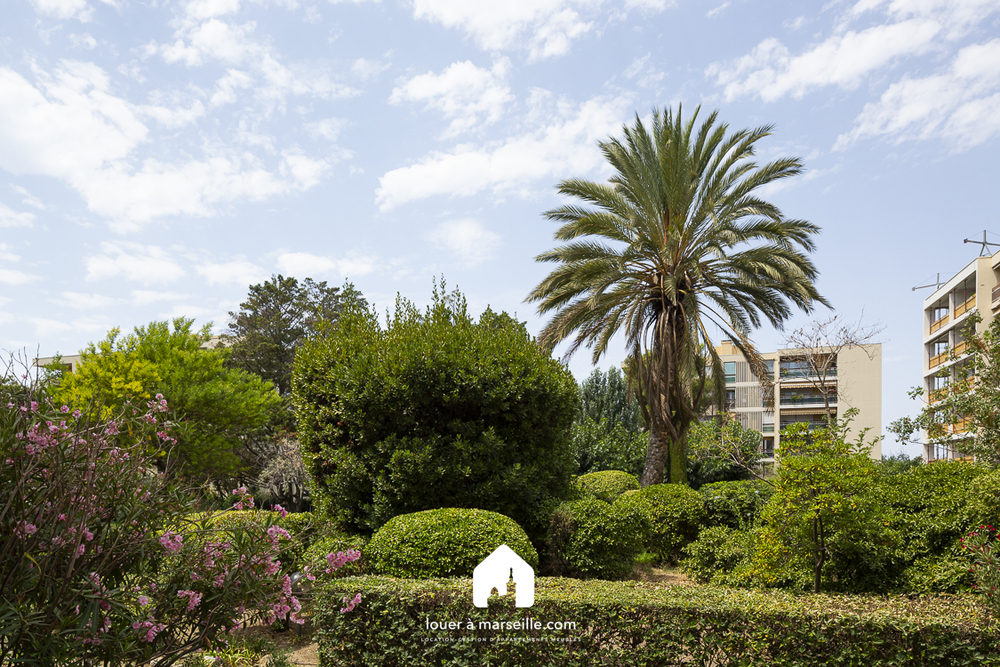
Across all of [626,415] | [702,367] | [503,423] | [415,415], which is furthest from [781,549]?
[626,415]

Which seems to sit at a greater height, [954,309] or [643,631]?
[954,309]

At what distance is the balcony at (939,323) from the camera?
137ft

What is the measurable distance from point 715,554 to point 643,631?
250 inches

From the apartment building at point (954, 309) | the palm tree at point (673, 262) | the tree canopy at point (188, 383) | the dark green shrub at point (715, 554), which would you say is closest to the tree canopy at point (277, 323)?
the tree canopy at point (188, 383)

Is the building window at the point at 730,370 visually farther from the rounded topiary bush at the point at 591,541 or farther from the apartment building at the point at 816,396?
the rounded topiary bush at the point at 591,541

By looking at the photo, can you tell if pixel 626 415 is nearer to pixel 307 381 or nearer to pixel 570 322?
pixel 570 322

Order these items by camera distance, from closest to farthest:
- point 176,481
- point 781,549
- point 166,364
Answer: point 176,481, point 781,549, point 166,364

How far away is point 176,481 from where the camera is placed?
12.7ft

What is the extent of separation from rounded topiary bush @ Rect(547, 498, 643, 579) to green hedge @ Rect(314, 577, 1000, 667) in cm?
278

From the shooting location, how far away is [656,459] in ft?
51.9

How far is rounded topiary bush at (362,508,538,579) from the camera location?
6.49 metres

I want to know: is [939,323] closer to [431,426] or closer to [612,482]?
[612,482]

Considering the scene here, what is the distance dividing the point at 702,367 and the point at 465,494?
9158 mm

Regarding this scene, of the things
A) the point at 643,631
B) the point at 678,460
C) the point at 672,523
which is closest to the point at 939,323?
the point at 678,460
